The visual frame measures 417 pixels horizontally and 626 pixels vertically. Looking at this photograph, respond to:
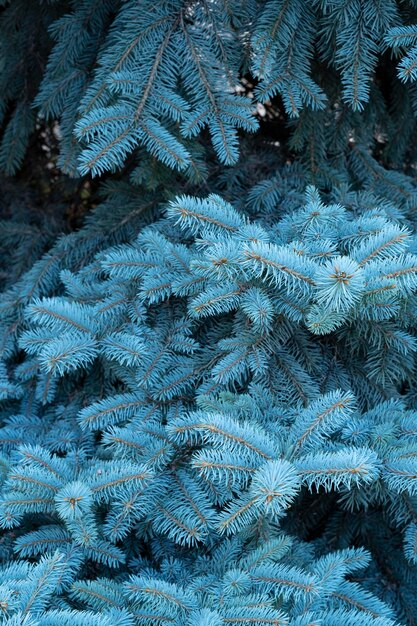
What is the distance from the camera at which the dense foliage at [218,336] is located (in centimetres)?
125

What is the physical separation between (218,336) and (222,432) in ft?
1.53

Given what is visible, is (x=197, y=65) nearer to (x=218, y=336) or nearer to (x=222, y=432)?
(x=218, y=336)

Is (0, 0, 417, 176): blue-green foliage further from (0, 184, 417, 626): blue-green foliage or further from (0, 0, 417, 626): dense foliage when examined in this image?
(0, 184, 417, 626): blue-green foliage

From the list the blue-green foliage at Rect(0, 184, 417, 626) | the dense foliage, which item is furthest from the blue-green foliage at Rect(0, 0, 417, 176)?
the blue-green foliage at Rect(0, 184, 417, 626)

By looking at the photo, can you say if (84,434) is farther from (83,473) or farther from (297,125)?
(297,125)

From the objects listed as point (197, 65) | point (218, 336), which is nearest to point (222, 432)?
point (218, 336)

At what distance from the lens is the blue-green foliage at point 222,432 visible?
122 cm

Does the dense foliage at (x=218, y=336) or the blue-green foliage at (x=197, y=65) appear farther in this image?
the blue-green foliage at (x=197, y=65)

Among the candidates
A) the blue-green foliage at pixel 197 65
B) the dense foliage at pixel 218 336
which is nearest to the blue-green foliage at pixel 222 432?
the dense foliage at pixel 218 336

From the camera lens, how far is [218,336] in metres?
1.64

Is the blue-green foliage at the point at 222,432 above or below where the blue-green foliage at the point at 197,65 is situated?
below

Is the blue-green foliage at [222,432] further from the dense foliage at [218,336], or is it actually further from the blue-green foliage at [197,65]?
the blue-green foliage at [197,65]

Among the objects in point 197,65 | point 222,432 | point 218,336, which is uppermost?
point 197,65

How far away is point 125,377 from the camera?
1647mm
